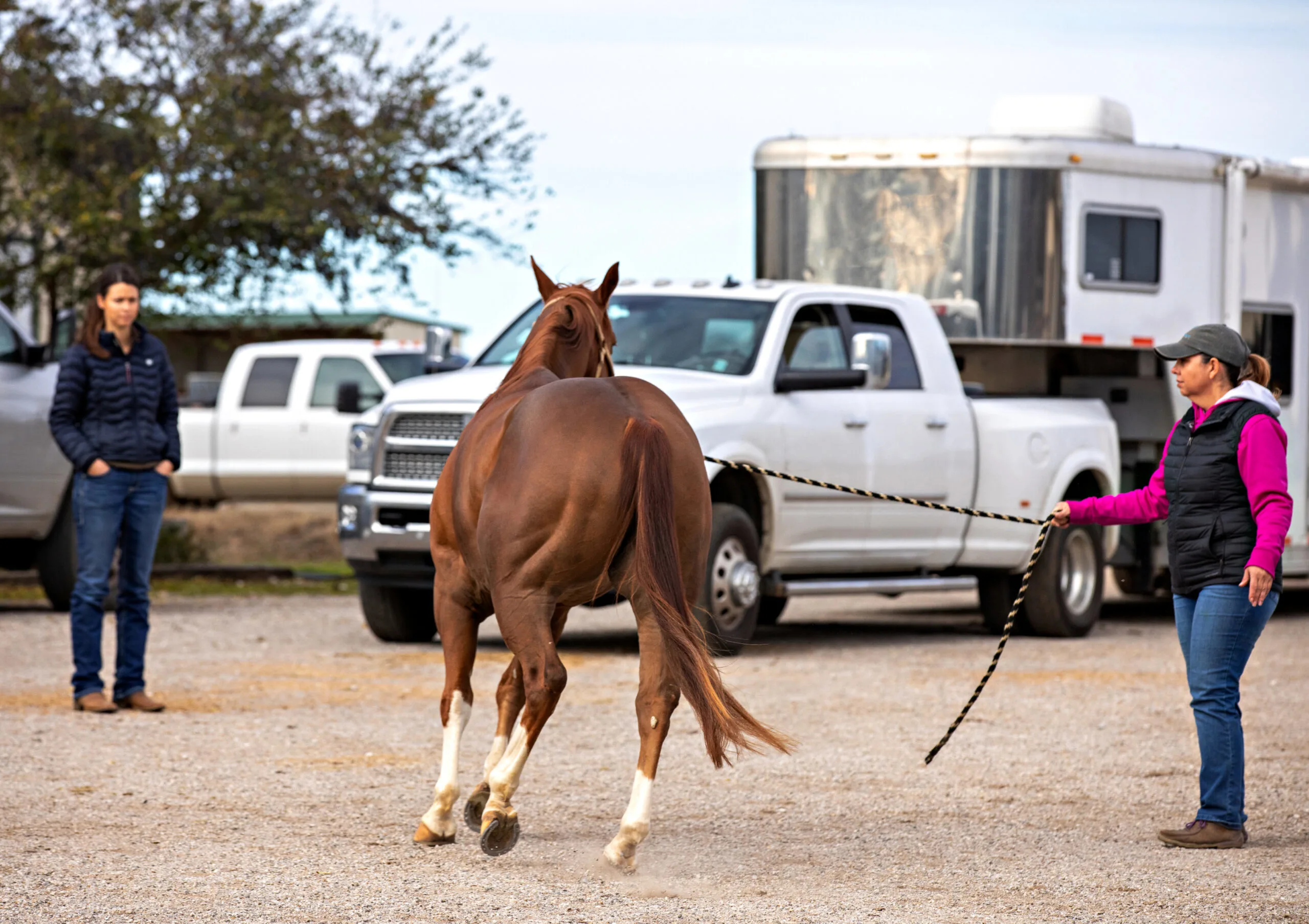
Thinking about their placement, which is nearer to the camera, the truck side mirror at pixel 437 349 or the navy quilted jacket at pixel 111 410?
the navy quilted jacket at pixel 111 410

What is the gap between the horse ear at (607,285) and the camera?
23.0 ft

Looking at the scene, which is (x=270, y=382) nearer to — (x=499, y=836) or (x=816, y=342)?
(x=816, y=342)

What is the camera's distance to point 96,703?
29.5 feet

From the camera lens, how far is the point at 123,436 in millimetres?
8797

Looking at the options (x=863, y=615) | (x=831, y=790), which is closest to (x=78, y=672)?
(x=831, y=790)

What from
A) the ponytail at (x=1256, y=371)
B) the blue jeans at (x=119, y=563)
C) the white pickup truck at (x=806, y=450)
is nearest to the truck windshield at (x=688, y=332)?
the white pickup truck at (x=806, y=450)

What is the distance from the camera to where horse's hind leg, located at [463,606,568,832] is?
5.98m

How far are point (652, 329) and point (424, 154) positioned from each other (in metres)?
8.93

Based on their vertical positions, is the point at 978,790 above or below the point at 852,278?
below

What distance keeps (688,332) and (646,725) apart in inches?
257

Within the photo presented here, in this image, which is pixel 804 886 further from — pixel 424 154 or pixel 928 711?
pixel 424 154

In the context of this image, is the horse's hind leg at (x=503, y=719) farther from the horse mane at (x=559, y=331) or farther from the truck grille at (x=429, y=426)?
the truck grille at (x=429, y=426)

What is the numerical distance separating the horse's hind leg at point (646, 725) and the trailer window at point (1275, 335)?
1040 centimetres

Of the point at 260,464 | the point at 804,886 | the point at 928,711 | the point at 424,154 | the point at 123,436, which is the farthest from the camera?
the point at 260,464
